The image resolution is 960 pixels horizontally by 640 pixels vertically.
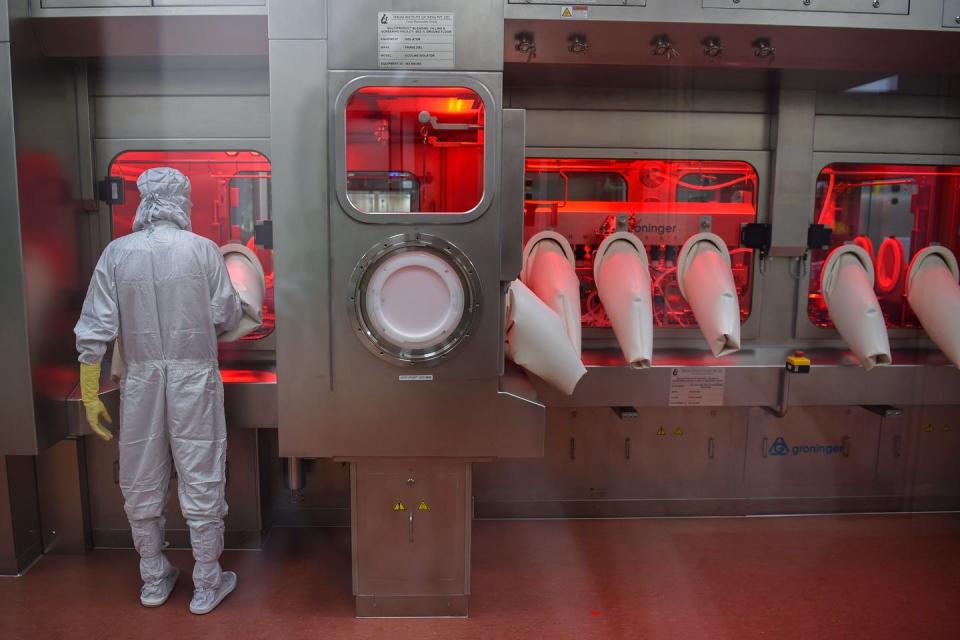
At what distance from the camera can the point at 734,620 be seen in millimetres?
2166

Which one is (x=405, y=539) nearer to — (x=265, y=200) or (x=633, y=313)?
(x=633, y=313)

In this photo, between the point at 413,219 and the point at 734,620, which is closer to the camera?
the point at 413,219

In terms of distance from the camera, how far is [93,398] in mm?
2107

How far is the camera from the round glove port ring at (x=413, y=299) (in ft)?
6.18

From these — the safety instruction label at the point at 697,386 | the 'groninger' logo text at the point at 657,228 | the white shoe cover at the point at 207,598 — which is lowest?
the white shoe cover at the point at 207,598

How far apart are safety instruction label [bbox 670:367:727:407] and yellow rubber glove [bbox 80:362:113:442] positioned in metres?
2.00

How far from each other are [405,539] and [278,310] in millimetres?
841

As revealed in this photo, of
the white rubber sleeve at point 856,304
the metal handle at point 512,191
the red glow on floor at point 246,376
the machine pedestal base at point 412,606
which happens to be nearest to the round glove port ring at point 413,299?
the metal handle at point 512,191

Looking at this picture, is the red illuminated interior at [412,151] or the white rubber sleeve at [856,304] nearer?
the red illuminated interior at [412,151]

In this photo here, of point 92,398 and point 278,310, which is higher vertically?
point 278,310

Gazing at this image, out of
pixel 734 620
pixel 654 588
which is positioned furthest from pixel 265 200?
pixel 734 620

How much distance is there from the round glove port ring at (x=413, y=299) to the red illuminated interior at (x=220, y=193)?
866mm

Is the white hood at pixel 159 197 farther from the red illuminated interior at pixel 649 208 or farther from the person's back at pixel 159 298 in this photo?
the red illuminated interior at pixel 649 208

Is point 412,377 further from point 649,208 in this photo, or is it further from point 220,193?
point 649,208
